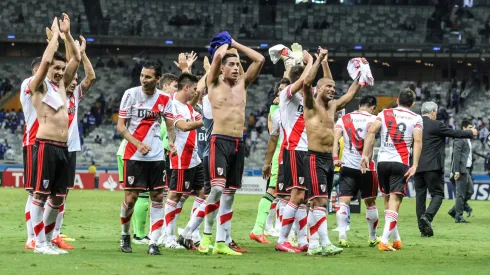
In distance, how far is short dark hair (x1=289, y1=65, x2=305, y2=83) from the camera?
14047mm

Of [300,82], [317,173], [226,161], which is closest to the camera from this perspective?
[226,161]

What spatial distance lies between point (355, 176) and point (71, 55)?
5094mm

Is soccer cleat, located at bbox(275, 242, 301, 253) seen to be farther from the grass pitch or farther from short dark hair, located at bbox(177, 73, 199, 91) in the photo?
short dark hair, located at bbox(177, 73, 199, 91)

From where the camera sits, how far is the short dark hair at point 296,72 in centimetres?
1405

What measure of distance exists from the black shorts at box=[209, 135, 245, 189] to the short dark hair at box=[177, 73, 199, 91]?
1.53 meters

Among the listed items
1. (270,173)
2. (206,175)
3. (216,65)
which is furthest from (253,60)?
(270,173)

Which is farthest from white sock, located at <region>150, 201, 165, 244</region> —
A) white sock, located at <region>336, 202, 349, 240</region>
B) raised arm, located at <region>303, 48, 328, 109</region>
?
white sock, located at <region>336, 202, 349, 240</region>

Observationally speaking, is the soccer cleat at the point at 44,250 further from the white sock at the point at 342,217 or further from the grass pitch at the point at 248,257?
the white sock at the point at 342,217

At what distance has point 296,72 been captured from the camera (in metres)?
14.0

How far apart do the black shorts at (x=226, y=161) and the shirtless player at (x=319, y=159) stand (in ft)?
A: 3.21

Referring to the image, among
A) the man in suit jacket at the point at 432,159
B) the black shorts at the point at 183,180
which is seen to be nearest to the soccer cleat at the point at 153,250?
the black shorts at the point at 183,180

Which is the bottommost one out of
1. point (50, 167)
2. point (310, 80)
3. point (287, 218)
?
point (287, 218)

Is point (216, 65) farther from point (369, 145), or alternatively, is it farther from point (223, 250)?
point (369, 145)

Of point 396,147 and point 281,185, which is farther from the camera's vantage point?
point 281,185
